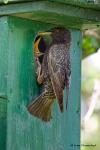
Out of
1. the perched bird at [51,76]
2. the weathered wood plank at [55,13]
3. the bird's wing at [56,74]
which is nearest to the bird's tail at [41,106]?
the perched bird at [51,76]

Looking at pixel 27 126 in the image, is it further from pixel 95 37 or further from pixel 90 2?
pixel 95 37

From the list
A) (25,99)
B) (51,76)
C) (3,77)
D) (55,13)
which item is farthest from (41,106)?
(55,13)

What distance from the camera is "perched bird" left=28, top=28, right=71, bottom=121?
6563mm

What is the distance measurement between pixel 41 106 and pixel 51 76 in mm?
276

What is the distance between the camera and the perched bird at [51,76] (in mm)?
6563

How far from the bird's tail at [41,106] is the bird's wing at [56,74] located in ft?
0.52

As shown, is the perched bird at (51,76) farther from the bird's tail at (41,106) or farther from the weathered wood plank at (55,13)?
the weathered wood plank at (55,13)

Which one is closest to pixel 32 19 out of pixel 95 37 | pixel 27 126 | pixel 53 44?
pixel 53 44

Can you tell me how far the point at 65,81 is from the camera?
6.63m

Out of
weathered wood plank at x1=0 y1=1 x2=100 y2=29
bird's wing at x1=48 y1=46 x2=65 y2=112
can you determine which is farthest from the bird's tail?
weathered wood plank at x1=0 y1=1 x2=100 y2=29

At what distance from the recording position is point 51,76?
21.6 ft

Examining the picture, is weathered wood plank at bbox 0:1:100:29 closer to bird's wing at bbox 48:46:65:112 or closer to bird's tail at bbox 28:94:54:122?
bird's wing at bbox 48:46:65:112

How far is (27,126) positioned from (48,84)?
40 cm

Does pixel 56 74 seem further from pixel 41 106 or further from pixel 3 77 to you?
pixel 3 77
